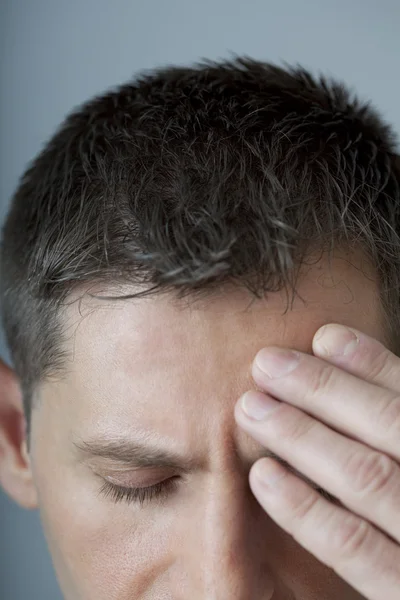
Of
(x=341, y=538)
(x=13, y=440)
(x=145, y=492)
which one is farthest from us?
(x=13, y=440)

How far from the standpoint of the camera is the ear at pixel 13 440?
3.83 feet

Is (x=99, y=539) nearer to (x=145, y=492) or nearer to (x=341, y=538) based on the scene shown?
(x=145, y=492)

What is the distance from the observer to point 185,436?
0.84 meters

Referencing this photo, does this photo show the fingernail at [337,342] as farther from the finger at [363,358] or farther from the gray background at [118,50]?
the gray background at [118,50]

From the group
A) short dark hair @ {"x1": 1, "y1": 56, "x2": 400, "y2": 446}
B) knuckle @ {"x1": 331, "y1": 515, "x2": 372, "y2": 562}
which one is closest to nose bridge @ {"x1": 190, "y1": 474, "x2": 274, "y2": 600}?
knuckle @ {"x1": 331, "y1": 515, "x2": 372, "y2": 562}

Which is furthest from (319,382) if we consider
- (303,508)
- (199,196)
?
(199,196)

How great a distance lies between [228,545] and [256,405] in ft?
0.52

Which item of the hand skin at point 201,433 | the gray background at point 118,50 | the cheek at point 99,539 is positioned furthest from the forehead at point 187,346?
the gray background at point 118,50

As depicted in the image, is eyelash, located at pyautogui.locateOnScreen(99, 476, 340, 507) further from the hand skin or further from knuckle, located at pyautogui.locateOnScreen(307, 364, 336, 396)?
knuckle, located at pyautogui.locateOnScreen(307, 364, 336, 396)

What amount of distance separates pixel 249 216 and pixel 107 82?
0.83 meters

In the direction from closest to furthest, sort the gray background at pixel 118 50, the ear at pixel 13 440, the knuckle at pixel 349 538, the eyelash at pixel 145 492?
the knuckle at pixel 349 538
the eyelash at pixel 145 492
the ear at pixel 13 440
the gray background at pixel 118 50

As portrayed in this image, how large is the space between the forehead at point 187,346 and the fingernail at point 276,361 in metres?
0.02

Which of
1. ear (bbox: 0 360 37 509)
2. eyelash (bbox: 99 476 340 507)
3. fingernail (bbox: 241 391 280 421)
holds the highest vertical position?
fingernail (bbox: 241 391 280 421)

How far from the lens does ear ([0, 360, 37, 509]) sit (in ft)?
3.83
